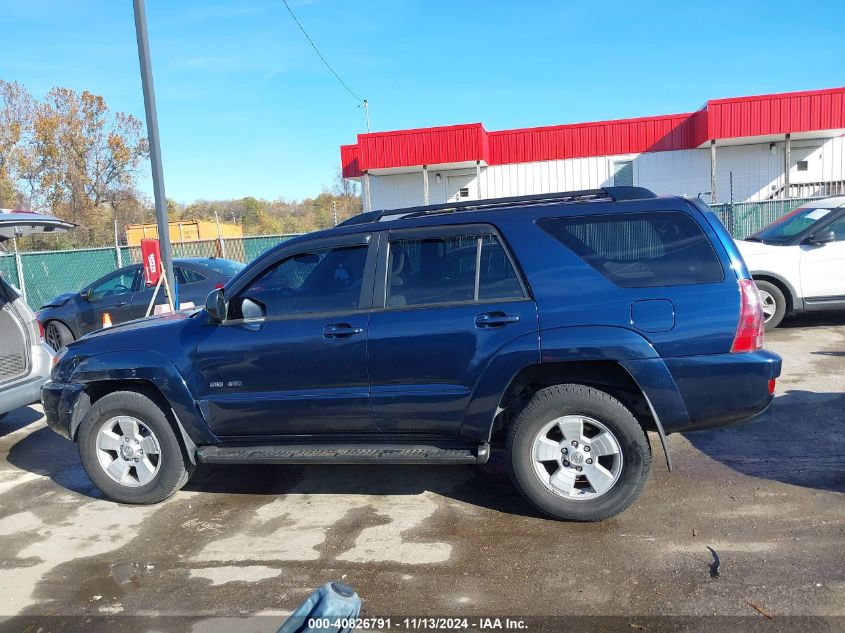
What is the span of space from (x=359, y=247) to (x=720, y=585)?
278cm

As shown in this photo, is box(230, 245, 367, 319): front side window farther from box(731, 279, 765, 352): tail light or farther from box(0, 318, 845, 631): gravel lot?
box(731, 279, 765, 352): tail light

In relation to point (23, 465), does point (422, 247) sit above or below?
above

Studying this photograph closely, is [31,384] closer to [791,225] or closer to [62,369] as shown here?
[62,369]

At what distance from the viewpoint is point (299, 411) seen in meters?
4.17

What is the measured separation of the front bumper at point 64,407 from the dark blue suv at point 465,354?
0.12 metres

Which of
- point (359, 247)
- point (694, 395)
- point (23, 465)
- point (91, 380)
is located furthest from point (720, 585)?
point (23, 465)

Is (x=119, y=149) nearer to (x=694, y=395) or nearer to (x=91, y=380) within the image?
(x=91, y=380)

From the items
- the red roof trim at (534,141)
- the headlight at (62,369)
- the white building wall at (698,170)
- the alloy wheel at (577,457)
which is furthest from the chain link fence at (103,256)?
the alloy wheel at (577,457)

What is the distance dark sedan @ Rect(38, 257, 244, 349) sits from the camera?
9.60 meters

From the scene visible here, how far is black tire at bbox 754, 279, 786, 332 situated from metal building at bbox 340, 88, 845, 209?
18154 mm

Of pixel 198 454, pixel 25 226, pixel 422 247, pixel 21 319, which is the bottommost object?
pixel 198 454

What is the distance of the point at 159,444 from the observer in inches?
175

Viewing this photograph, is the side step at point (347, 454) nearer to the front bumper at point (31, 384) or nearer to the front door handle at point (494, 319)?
the front door handle at point (494, 319)

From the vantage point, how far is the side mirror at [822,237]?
8328 mm
